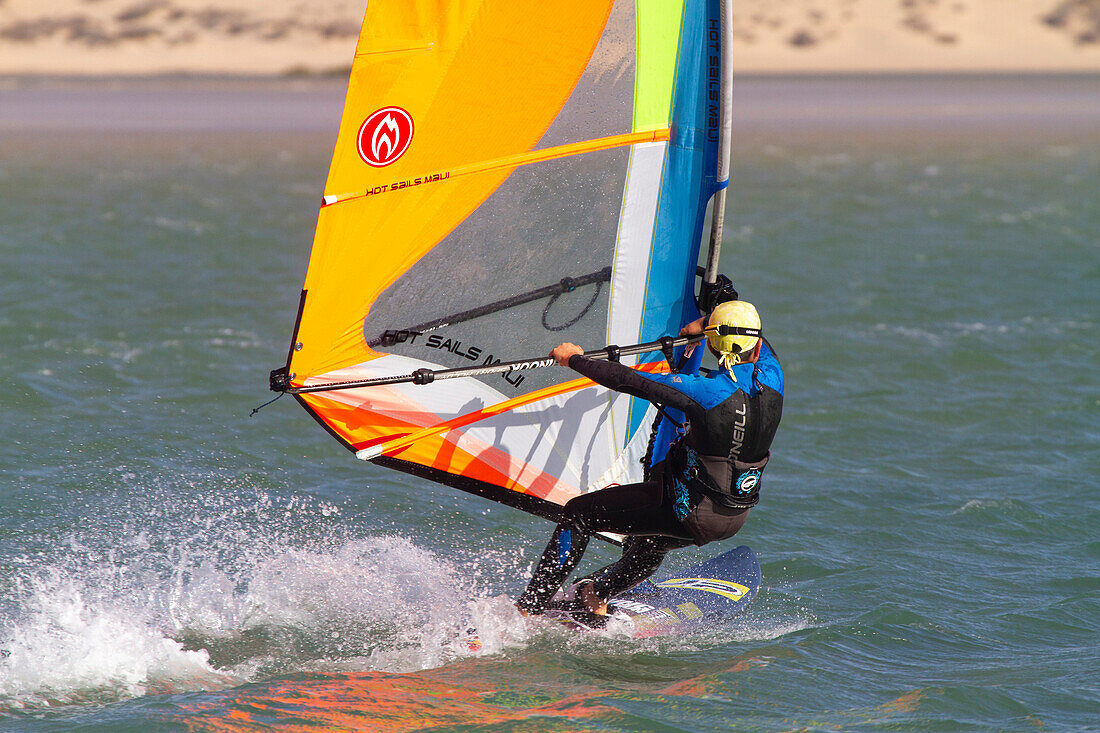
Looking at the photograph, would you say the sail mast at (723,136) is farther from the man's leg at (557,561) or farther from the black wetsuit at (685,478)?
the man's leg at (557,561)

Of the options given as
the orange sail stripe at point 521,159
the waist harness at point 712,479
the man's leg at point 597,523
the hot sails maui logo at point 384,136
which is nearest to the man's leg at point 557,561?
the man's leg at point 597,523

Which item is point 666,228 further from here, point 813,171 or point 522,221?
point 813,171

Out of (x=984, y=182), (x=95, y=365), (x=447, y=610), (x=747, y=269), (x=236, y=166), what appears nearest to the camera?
(x=447, y=610)

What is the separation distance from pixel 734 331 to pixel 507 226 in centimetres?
131

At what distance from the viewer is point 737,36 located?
1886 inches

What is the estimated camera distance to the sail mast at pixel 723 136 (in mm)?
6043

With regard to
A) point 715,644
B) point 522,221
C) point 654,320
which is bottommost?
point 715,644

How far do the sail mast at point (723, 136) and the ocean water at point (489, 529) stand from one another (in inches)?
79.3

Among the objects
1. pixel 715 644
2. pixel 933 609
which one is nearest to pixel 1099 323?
pixel 933 609

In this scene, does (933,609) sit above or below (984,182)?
below

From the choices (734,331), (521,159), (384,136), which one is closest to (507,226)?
(521,159)

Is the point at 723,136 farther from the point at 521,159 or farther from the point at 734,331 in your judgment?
the point at 734,331

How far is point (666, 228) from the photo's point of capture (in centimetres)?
646

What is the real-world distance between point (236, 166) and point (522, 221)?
21.4 meters
